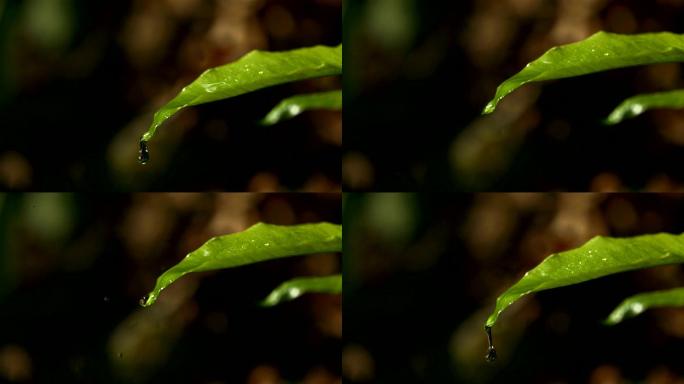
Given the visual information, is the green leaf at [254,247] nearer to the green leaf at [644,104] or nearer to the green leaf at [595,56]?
the green leaf at [595,56]

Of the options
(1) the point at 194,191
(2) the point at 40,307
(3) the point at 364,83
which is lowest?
(2) the point at 40,307

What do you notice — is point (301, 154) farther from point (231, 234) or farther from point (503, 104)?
point (503, 104)

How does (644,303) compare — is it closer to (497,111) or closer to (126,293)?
(497,111)

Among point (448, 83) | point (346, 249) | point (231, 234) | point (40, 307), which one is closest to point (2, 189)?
point (40, 307)

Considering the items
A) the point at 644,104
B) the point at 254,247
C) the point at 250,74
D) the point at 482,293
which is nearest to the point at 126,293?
the point at 254,247

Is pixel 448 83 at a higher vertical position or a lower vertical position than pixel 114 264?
higher

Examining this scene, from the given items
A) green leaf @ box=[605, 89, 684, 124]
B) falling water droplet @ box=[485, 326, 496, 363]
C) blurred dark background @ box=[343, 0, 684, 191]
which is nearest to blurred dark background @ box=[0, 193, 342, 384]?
blurred dark background @ box=[343, 0, 684, 191]

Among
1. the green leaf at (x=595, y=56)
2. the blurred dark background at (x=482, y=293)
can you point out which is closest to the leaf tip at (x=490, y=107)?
the green leaf at (x=595, y=56)
